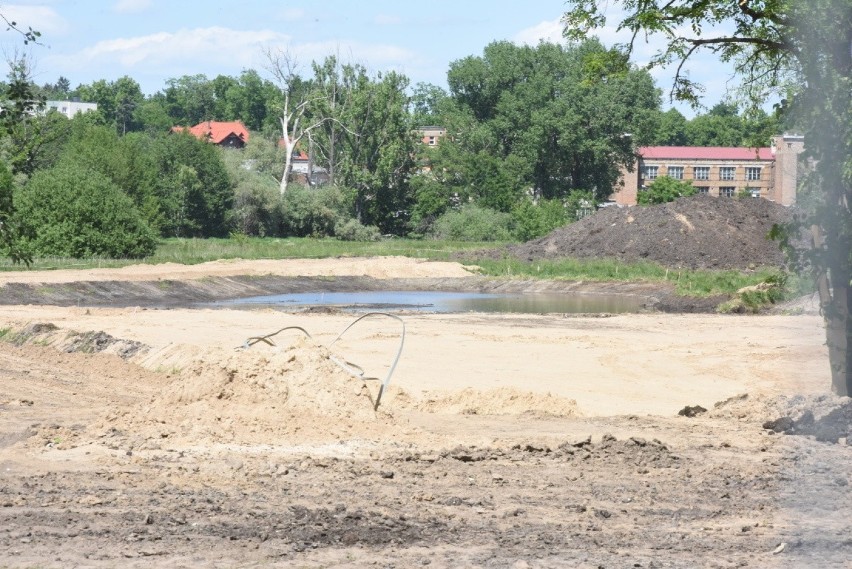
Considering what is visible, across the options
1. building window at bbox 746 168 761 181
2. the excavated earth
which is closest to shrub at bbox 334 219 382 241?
building window at bbox 746 168 761 181

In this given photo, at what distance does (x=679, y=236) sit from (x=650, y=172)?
69006mm

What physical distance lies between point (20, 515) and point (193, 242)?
60.9m

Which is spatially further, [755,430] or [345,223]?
[345,223]

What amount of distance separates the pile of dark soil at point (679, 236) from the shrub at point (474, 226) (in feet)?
58.8

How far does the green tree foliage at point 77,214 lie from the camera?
5472cm

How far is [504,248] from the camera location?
68.6 meters

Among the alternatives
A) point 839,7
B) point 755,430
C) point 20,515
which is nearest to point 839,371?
point 755,430

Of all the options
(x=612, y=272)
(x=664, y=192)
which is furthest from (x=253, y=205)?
(x=664, y=192)

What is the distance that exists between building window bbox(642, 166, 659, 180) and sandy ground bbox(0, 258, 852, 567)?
4187 inches

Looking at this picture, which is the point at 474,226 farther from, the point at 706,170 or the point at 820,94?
the point at 820,94

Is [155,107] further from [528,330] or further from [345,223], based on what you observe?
[528,330]

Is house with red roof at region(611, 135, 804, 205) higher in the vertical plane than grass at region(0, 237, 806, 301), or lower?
higher

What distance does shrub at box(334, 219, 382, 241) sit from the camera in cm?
8450

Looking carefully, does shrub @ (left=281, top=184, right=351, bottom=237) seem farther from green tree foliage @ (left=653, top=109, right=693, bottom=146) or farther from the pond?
green tree foliage @ (left=653, top=109, right=693, bottom=146)
